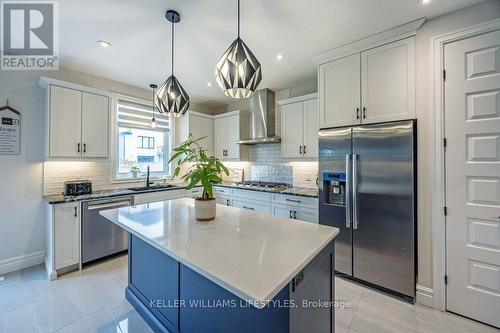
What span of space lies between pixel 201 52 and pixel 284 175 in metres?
2.50

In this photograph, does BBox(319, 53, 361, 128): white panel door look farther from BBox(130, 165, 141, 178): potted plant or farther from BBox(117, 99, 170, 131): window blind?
BBox(130, 165, 141, 178): potted plant

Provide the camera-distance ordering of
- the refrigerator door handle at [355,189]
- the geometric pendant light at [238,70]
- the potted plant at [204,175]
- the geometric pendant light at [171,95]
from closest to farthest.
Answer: the geometric pendant light at [238,70]
the potted plant at [204,175]
the geometric pendant light at [171,95]
the refrigerator door handle at [355,189]

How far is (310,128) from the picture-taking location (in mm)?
3363

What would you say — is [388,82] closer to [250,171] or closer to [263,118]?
[263,118]

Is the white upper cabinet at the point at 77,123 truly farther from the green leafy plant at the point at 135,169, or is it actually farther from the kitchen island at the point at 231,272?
the kitchen island at the point at 231,272

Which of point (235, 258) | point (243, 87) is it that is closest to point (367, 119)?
point (243, 87)

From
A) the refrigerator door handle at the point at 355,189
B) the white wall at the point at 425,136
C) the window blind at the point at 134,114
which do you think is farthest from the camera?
the window blind at the point at 134,114

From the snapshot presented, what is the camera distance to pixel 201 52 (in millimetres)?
2713

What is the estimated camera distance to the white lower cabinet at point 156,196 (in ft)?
11.0

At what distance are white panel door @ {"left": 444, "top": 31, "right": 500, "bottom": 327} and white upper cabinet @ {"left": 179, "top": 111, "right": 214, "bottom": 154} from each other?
3682 mm

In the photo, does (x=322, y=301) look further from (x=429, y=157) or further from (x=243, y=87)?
(x=429, y=157)

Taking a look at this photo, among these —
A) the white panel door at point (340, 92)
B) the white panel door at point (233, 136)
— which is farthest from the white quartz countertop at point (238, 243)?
the white panel door at point (233, 136)

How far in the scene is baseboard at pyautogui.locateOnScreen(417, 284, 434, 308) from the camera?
81.3 inches

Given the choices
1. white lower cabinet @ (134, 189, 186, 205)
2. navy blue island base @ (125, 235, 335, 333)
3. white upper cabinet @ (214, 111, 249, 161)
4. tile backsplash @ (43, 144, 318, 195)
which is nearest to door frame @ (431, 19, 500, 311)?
navy blue island base @ (125, 235, 335, 333)
